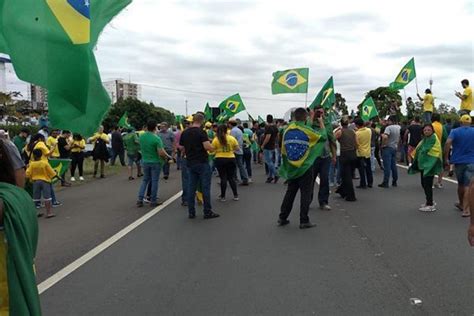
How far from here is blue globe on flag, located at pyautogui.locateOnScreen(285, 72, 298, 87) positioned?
17984mm

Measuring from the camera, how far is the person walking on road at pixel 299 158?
820cm

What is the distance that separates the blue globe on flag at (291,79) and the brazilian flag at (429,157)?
28.4 ft

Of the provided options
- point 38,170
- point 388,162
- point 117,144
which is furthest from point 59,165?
point 117,144

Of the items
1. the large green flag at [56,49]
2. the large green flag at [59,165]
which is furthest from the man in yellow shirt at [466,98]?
the large green flag at [56,49]

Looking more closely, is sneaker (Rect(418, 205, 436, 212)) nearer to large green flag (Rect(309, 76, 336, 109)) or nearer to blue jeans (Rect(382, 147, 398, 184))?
large green flag (Rect(309, 76, 336, 109))

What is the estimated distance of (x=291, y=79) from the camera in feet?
59.3

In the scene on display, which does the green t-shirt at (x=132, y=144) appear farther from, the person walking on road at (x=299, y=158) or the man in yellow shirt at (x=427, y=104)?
the man in yellow shirt at (x=427, y=104)

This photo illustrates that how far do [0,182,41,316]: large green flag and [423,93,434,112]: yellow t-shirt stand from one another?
17.2 metres

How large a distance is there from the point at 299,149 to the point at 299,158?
0.17 metres

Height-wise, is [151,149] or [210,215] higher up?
[151,149]

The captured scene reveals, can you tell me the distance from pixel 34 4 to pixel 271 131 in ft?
39.4

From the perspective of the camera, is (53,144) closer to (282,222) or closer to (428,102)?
(282,222)

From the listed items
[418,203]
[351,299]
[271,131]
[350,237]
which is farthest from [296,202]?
[351,299]

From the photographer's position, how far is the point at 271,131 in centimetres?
1488
